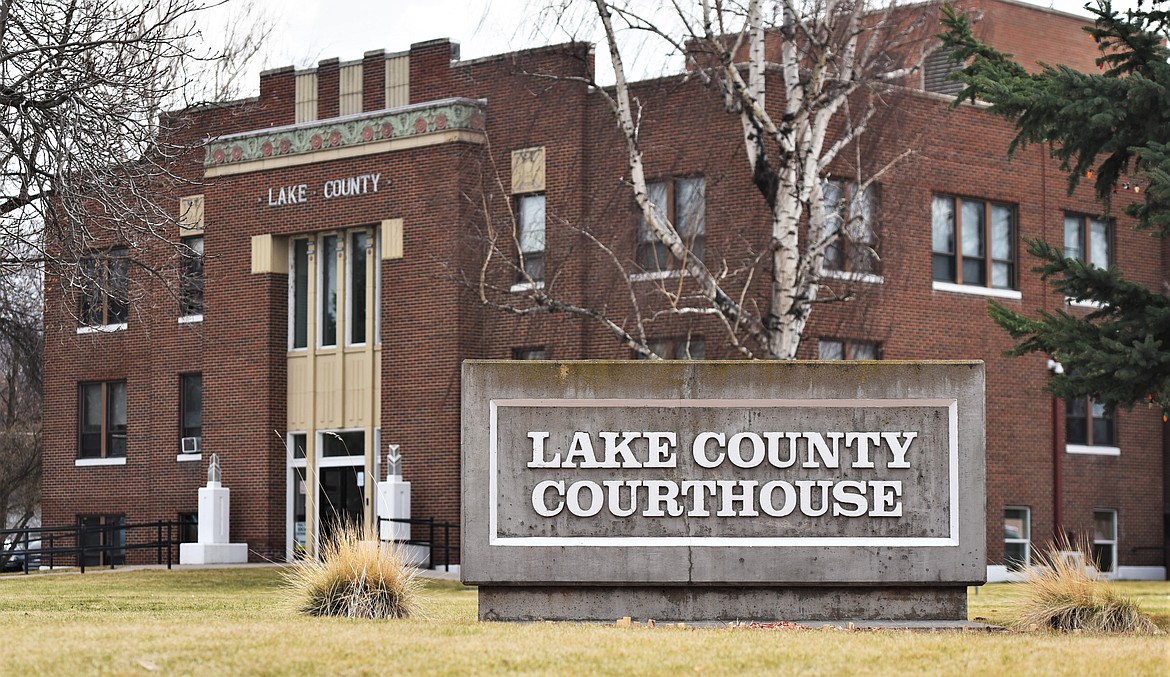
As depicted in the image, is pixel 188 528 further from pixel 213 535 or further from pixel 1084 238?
pixel 1084 238

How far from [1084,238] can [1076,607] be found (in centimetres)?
2369

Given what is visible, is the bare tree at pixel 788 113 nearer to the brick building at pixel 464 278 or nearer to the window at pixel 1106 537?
the brick building at pixel 464 278

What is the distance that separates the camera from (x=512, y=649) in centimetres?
1201

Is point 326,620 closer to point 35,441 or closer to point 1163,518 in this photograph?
point 1163,518

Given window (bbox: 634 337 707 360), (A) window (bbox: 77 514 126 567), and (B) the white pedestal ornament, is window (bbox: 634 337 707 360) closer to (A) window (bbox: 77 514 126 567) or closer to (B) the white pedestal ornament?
(B) the white pedestal ornament

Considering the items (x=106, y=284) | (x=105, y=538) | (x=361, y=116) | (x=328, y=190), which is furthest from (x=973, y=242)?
(x=105, y=538)

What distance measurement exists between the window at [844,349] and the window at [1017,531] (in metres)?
5.10

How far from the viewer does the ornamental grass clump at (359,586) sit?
1463 cm

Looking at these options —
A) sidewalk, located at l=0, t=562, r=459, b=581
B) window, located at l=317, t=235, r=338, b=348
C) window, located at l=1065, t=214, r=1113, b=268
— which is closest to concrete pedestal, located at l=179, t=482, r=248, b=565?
sidewalk, located at l=0, t=562, r=459, b=581

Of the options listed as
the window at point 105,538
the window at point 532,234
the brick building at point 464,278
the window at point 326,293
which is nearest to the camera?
the brick building at point 464,278

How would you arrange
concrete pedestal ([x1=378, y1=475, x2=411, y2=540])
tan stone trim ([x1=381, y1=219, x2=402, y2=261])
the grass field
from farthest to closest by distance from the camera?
tan stone trim ([x1=381, y1=219, x2=402, y2=261]), concrete pedestal ([x1=378, y1=475, x2=411, y2=540]), the grass field

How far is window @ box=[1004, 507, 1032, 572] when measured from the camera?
117 feet

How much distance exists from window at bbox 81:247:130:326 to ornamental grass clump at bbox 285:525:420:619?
5.83 m

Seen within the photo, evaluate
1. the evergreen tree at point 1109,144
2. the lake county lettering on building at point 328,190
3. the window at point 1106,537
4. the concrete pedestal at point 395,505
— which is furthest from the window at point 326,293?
the evergreen tree at point 1109,144
